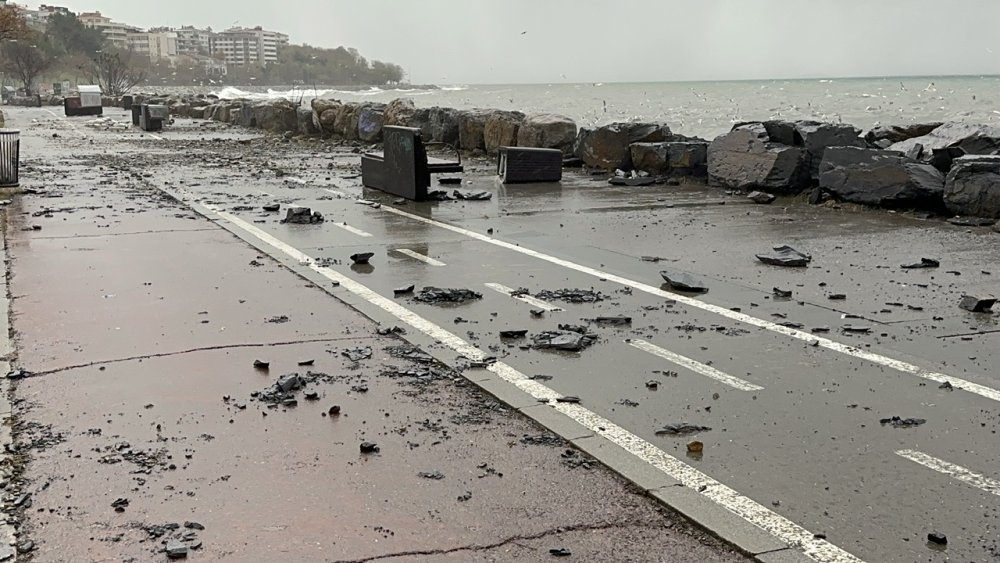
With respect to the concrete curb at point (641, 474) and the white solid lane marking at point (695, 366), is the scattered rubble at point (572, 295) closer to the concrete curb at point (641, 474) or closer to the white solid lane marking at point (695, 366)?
the white solid lane marking at point (695, 366)

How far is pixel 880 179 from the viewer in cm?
1377

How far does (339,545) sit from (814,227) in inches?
386

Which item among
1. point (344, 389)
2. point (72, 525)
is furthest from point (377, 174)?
point (72, 525)

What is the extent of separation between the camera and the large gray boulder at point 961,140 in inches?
578

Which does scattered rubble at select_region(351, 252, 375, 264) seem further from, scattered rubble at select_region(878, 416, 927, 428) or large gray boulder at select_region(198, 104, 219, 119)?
large gray boulder at select_region(198, 104, 219, 119)

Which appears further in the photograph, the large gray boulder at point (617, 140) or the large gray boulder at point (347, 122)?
the large gray boulder at point (347, 122)

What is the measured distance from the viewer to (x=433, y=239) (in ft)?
38.2

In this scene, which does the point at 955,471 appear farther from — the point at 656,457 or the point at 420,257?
the point at 420,257

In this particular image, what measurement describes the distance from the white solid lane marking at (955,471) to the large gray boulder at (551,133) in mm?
16627

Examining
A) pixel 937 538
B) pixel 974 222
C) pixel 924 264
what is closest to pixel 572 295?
pixel 924 264

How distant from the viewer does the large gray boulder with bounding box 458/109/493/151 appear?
80.2ft

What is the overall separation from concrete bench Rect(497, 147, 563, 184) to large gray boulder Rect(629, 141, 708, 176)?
1659 millimetres

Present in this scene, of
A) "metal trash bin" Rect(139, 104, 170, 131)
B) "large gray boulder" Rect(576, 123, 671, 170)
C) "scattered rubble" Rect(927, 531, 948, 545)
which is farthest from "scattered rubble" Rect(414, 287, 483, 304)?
"metal trash bin" Rect(139, 104, 170, 131)

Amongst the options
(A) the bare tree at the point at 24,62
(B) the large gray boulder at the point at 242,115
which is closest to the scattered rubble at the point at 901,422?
(B) the large gray boulder at the point at 242,115
